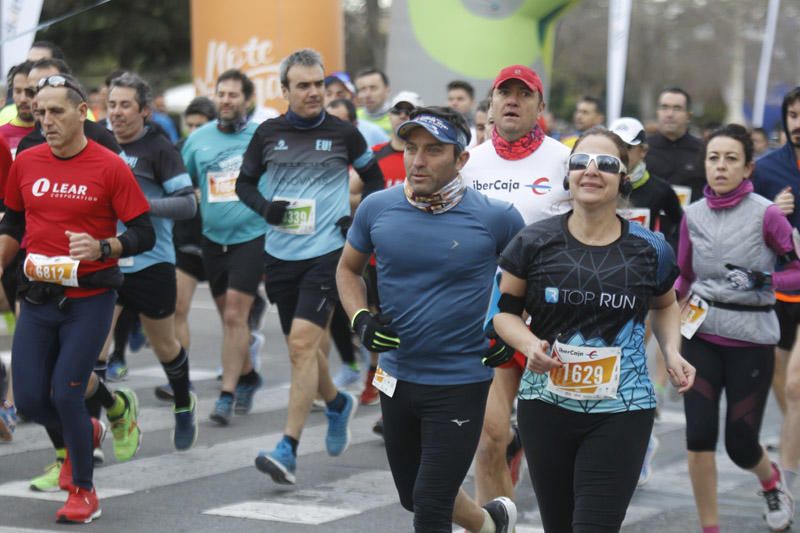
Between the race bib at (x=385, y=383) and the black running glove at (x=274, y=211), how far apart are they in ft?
8.51

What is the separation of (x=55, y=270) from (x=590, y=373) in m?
2.82

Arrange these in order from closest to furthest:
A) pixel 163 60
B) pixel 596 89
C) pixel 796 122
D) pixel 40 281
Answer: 1. pixel 40 281
2. pixel 796 122
3. pixel 163 60
4. pixel 596 89

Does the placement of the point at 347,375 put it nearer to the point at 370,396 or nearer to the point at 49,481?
the point at 370,396

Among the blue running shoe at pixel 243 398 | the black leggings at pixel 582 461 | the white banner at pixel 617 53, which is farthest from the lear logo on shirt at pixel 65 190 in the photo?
the white banner at pixel 617 53

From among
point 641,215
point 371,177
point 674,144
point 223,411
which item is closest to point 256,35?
point 674,144

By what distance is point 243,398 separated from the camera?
964 cm

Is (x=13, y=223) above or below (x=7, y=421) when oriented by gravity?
above

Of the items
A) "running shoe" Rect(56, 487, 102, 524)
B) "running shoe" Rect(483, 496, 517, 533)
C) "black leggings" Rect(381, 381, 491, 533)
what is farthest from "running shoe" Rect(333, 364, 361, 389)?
"black leggings" Rect(381, 381, 491, 533)

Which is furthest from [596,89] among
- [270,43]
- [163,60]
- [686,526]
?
[686,526]

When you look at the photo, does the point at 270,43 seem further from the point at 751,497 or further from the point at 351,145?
the point at 751,497

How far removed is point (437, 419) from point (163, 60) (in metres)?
27.8

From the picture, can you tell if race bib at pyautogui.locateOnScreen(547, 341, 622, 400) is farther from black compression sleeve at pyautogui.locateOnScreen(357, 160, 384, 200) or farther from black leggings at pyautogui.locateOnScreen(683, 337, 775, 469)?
black compression sleeve at pyautogui.locateOnScreen(357, 160, 384, 200)

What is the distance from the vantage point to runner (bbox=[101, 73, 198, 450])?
26.5 feet

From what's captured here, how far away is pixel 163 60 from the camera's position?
3184cm
